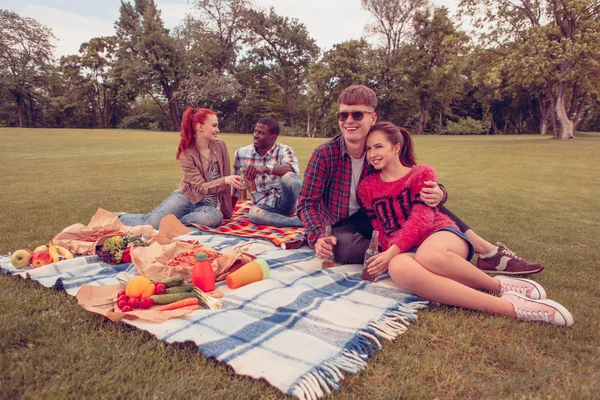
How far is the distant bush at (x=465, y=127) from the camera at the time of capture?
38181 mm

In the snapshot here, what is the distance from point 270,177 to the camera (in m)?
5.39

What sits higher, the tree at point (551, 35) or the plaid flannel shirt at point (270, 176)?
the tree at point (551, 35)

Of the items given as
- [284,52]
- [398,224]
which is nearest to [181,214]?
[398,224]

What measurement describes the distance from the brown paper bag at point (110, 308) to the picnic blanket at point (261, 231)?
187cm

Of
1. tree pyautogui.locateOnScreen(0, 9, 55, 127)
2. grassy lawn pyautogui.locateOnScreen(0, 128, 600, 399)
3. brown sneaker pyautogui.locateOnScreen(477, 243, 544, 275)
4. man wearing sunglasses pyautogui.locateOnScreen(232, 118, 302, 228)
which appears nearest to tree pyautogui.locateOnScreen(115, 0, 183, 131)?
tree pyautogui.locateOnScreen(0, 9, 55, 127)

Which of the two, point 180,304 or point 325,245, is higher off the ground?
point 325,245

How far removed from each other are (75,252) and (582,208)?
26.6 feet

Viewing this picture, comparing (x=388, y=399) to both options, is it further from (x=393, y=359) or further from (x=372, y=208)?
(x=372, y=208)

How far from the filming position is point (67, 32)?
39375 millimetres

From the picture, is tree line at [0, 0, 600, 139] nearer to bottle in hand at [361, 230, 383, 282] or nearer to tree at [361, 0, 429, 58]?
tree at [361, 0, 429, 58]

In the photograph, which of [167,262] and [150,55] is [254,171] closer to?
[167,262]

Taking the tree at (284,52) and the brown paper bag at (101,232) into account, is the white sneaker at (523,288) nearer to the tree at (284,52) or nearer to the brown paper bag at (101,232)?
the brown paper bag at (101,232)

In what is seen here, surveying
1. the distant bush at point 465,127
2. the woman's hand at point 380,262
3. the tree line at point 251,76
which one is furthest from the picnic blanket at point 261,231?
the distant bush at point 465,127

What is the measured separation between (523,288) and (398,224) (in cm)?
104
